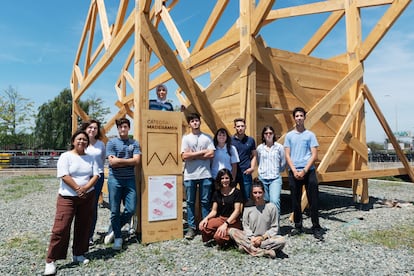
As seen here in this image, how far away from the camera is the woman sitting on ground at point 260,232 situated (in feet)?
11.8

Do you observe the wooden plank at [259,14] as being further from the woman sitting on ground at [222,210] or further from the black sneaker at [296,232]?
the black sneaker at [296,232]

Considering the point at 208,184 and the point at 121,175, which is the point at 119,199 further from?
the point at 208,184

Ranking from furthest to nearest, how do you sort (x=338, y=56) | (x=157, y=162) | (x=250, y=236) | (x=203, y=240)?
(x=338, y=56) < (x=157, y=162) < (x=203, y=240) < (x=250, y=236)

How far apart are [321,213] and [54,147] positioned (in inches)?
1541

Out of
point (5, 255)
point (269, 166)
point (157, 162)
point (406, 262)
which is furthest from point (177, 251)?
point (406, 262)

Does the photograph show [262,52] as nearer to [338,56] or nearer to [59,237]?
[338,56]

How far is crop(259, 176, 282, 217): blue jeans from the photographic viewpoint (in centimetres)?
439

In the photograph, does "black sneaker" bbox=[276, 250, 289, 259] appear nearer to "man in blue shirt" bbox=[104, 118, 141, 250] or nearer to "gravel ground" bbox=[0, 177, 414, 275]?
"gravel ground" bbox=[0, 177, 414, 275]

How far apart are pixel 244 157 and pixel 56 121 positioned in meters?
39.4

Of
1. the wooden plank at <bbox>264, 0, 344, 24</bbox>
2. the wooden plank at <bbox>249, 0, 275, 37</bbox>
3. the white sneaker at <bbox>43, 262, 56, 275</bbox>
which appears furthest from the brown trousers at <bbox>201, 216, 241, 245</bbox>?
the wooden plank at <bbox>264, 0, 344, 24</bbox>

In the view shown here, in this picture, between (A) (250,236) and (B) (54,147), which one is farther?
(B) (54,147)

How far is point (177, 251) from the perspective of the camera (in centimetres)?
390

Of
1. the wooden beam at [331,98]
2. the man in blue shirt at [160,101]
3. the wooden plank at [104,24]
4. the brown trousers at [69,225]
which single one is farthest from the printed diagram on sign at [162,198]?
the wooden plank at [104,24]

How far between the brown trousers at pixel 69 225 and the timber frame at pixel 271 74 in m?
1.42
